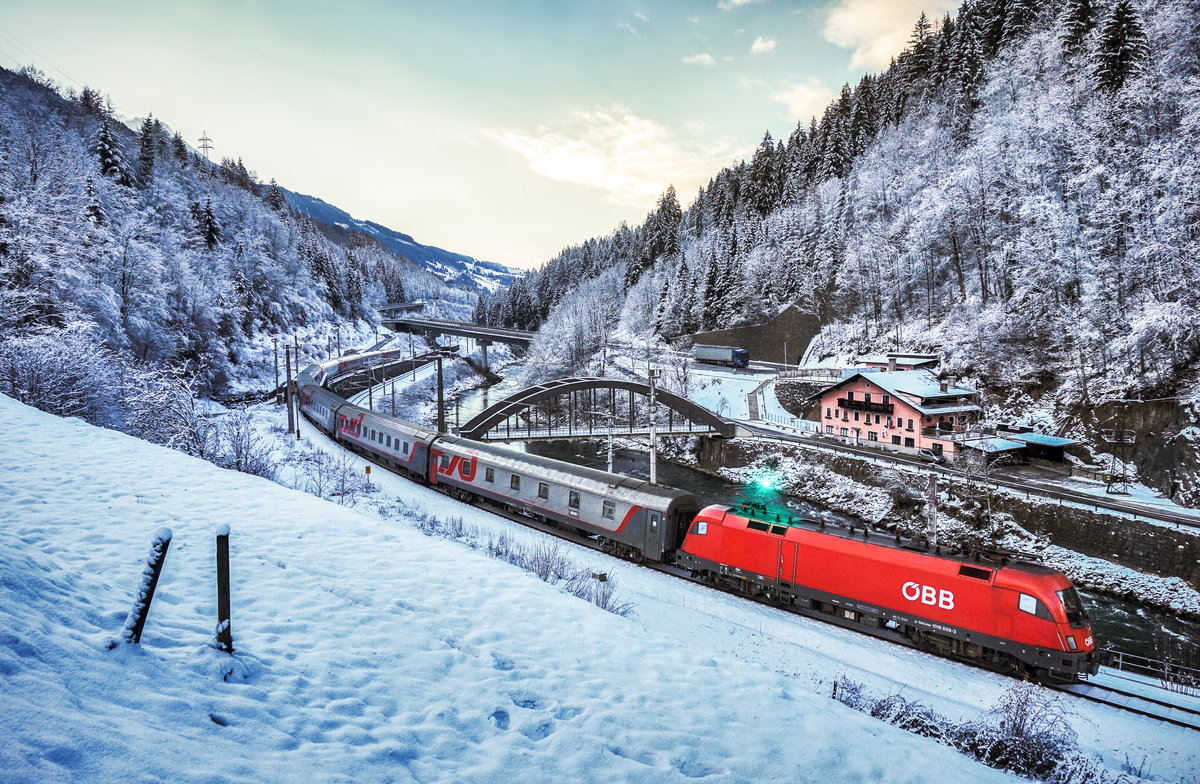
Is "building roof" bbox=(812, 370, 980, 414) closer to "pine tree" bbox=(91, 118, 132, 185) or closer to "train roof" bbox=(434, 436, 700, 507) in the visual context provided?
"train roof" bbox=(434, 436, 700, 507)

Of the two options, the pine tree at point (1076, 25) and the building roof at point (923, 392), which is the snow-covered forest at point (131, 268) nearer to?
the building roof at point (923, 392)

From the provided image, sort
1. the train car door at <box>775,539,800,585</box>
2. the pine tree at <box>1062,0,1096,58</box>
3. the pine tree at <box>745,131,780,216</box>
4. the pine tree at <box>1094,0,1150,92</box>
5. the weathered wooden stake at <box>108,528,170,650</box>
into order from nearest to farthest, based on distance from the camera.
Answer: the weathered wooden stake at <box>108,528,170,650</box>
the train car door at <box>775,539,800,585</box>
the pine tree at <box>1094,0,1150,92</box>
the pine tree at <box>1062,0,1096,58</box>
the pine tree at <box>745,131,780,216</box>

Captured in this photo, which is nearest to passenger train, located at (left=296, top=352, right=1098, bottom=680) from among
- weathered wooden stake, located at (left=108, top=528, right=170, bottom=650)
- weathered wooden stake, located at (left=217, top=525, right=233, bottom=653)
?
weathered wooden stake, located at (left=217, top=525, right=233, bottom=653)

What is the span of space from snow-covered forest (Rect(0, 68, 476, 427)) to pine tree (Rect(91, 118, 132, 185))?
189mm

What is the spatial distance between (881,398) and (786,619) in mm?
28317

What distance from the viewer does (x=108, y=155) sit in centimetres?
7238

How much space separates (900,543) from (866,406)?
27709 millimetres

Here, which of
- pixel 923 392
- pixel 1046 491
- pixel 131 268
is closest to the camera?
pixel 1046 491

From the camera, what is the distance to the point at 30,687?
381 cm

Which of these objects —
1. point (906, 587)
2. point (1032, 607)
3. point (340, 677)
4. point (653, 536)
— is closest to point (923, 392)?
point (906, 587)

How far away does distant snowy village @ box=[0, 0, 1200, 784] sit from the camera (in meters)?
5.57

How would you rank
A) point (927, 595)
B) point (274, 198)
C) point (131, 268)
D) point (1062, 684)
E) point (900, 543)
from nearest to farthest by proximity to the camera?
point (1062, 684)
point (927, 595)
point (900, 543)
point (131, 268)
point (274, 198)

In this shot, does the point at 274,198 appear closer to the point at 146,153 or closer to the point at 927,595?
the point at 146,153

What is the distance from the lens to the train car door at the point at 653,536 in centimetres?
1953
